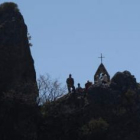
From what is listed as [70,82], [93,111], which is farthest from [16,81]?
[93,111]

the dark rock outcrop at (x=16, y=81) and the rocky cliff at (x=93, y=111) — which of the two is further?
the dark rock outcrop at (x=16, y=81)

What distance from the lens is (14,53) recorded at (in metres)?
72.8

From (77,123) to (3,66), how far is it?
31.1 ft

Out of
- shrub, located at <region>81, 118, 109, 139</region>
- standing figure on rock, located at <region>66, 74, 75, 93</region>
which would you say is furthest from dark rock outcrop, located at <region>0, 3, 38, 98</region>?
shrub, located at <region>81, 118, 109, 139</region>

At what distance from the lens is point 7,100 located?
6919 cm

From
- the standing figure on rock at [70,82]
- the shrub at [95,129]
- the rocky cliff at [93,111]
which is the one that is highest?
the standing figure on rock at [70,82]

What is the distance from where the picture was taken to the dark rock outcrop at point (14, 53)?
235ft

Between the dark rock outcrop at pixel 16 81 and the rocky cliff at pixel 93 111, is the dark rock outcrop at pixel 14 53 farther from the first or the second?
the rocky cliff at pixel 93 111

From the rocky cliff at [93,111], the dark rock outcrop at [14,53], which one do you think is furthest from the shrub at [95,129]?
the dark rock outcrop at [14,53]

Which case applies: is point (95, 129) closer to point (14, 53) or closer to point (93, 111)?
point (93, 111)

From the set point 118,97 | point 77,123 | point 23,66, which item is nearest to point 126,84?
point 118,97

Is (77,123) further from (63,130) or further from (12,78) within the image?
(12,78)

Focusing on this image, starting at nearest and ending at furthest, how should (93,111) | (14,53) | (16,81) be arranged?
(93,111) → (16,81) → (14,53)

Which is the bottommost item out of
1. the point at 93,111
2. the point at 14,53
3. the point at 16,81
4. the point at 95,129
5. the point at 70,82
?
the point at 95,129
